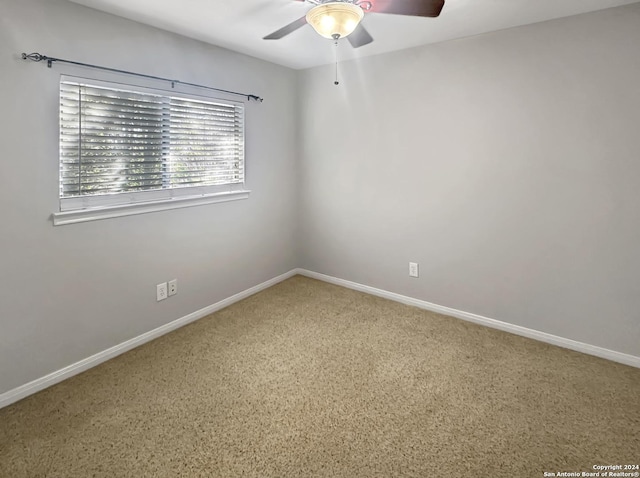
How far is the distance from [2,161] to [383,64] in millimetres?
2866

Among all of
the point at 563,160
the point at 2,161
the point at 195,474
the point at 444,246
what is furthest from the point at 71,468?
the point at 563,160

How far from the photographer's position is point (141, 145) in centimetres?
254

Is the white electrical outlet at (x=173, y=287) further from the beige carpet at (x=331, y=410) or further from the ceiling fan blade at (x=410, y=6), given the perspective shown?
the ceiling fan blade at (x=410, y=6)

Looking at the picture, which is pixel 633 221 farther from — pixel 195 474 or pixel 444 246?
pixel 195 474

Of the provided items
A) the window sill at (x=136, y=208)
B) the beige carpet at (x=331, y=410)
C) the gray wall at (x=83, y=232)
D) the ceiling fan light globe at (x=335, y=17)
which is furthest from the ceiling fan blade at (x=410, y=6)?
the beige carpet at (x=331, y=410)

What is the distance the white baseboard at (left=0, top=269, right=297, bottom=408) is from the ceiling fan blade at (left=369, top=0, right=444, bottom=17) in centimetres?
258

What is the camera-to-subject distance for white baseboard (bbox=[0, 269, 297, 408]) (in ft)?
6.70

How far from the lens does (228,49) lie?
10.0 feet

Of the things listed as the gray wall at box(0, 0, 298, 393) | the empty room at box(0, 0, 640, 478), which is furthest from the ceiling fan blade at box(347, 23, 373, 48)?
the gray wall at box(0, 0, 298, 393)

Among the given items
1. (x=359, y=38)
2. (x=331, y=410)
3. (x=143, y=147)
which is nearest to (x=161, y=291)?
(x=143, y=147)

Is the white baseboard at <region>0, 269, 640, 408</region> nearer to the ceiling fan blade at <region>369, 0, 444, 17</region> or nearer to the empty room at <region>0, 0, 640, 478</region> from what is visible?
the empty room at <region>0, 0, 640, 478</region>

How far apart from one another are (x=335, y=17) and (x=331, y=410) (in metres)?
2.03

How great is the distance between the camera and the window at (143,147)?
2207 millimetres

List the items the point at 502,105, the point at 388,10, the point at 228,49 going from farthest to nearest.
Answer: the point at 228,49 < the point at 502,105 < the point at 388,10
